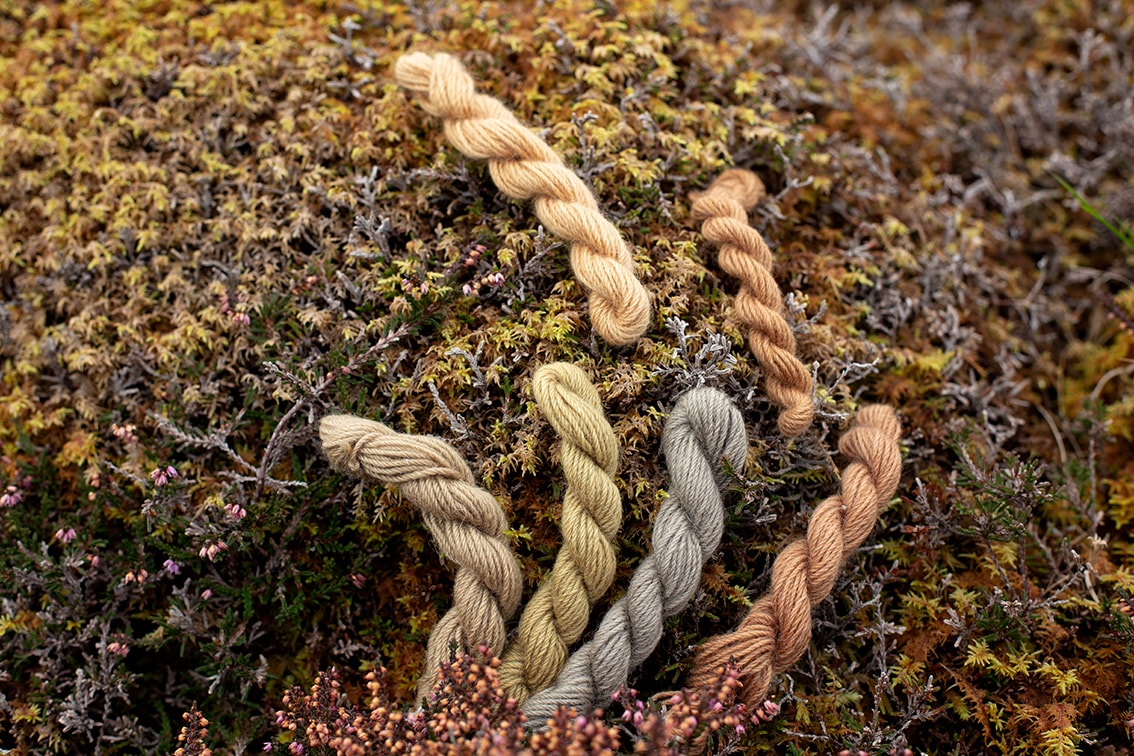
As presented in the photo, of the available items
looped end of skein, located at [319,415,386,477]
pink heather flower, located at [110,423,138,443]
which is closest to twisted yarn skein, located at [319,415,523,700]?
looped end of skein, located at [319,415,386,477]

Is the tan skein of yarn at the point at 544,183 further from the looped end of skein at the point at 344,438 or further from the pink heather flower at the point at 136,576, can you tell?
the pink heather flower at the point at 136,576

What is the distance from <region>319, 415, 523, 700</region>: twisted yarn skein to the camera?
165cm

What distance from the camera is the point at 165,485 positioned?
1.87 m

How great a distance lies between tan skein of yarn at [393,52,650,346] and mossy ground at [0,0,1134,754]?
121mm

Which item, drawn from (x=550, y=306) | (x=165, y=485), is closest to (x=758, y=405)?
(x=550, y=306)

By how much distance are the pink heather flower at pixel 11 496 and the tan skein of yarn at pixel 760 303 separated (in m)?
1.84

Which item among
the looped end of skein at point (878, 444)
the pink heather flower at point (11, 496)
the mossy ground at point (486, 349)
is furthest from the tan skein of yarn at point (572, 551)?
the pink heather flower at point (11, 496)

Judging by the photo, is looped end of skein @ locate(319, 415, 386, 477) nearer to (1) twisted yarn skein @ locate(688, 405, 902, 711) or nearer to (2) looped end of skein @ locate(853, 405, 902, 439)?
(1) twisted yarn skein @ locate(688, 405, 902, 711)

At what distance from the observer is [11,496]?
194 centimetres

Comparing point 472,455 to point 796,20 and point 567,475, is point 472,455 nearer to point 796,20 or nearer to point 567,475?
point 567,475

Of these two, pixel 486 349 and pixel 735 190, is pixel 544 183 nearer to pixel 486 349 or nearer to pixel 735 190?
pixel 486 349

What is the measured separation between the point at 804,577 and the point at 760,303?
26.4 inches

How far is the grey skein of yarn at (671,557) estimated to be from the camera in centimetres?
158

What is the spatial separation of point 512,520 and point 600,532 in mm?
268
